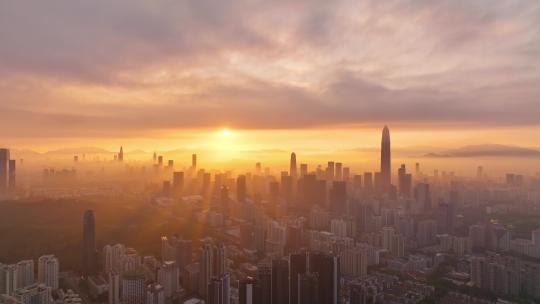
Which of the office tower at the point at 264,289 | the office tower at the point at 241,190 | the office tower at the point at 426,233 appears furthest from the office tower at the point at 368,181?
the office tower at the point at 264,289

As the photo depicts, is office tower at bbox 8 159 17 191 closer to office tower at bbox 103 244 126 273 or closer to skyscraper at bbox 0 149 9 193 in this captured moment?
skyscraper at bbox 0 149 9 193

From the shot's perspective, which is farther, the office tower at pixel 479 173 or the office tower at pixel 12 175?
the office tower at pixel 479 173

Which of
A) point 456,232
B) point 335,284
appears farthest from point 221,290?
point 456,232

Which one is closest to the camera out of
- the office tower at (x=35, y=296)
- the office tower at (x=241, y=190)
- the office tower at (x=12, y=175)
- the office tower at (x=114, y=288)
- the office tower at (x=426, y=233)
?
the office tower at (x=35, y=296)

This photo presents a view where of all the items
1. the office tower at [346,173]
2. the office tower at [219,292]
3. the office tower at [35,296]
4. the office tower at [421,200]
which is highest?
the office tower at [346,173]

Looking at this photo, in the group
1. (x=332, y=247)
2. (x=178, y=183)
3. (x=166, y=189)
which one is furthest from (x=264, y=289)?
(x=178, y=183)

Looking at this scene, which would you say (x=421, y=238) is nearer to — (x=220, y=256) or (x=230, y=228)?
(x=230, y=228)

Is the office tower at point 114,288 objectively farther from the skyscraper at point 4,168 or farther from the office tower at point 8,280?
the skyscraper at point 4,168

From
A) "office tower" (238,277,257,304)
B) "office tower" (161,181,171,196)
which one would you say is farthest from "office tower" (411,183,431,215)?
"office tower" (238,277,257,304)

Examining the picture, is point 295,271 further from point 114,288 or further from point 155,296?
point 114,288
